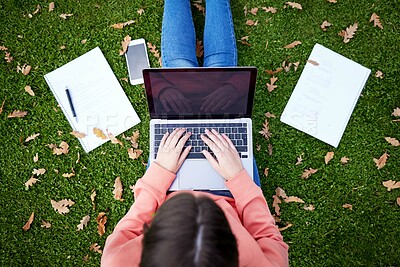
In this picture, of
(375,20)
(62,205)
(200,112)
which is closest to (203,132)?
(200,112)

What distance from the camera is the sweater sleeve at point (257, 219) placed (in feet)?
7.97

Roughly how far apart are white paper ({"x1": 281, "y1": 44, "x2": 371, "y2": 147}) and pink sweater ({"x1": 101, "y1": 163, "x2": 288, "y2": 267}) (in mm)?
1338

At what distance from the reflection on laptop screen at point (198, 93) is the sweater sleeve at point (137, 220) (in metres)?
0.50

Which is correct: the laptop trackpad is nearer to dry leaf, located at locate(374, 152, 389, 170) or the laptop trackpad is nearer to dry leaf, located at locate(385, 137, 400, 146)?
dry leaf, located at locate(374, 152, 389, 170)

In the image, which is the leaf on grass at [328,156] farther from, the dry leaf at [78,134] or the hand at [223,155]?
the dry leaf at [78,134]

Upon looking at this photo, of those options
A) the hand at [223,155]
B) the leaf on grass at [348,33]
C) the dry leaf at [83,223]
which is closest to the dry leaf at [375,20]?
the leaf on grass at [348,33]

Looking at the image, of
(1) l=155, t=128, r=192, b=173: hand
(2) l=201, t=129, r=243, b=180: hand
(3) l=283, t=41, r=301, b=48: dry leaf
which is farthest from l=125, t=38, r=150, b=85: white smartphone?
(3) l=283, t=41, r=301, b=48: dry leaf

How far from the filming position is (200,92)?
2902 mm

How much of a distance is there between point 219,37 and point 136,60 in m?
0.98

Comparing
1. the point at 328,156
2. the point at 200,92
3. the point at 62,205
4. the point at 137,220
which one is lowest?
the point at 62,205

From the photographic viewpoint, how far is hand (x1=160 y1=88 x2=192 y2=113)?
2.87m

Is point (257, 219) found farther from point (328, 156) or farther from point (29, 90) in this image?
point (29, 90)

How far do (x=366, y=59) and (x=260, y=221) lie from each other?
2.34 m

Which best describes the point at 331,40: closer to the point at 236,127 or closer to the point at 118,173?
the point at 236,127
